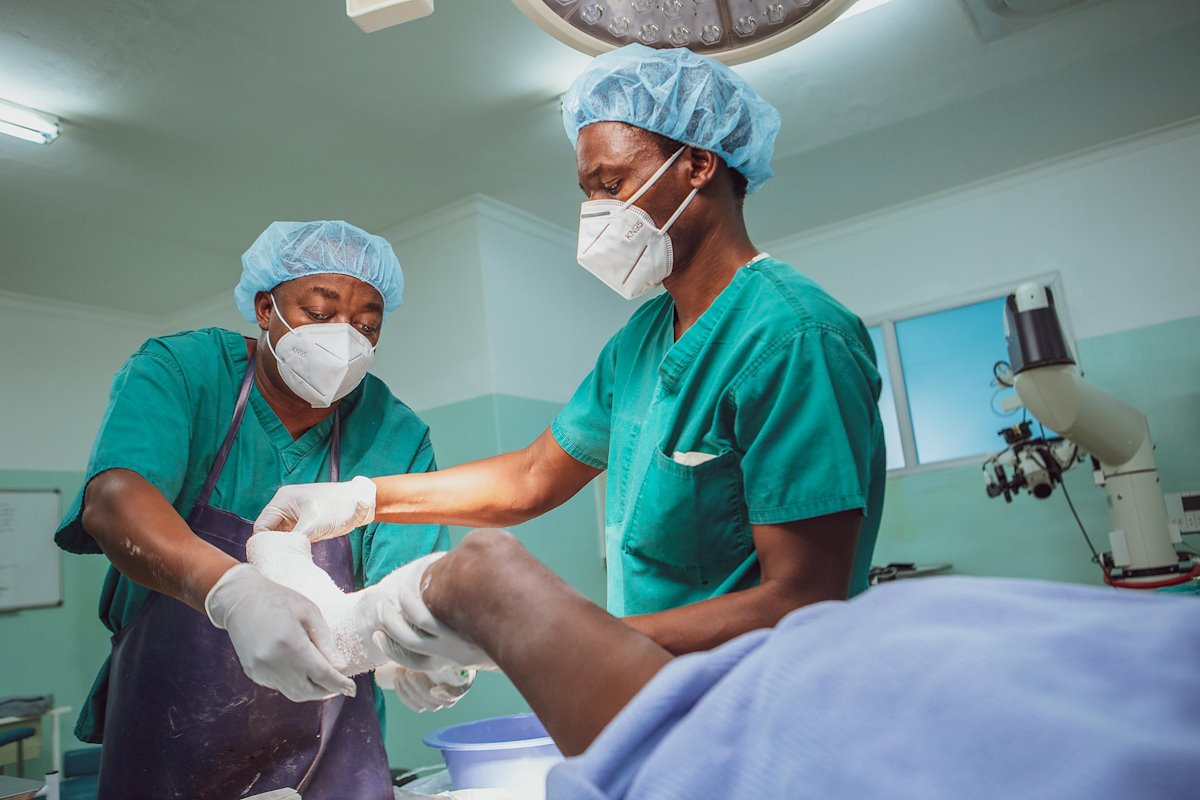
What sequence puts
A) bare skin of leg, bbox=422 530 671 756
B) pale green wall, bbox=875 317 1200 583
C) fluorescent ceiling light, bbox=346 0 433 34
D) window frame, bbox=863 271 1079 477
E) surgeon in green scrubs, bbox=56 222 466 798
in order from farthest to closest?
window frame, bbox=863 271 1079 477
pale green wall, bbox=875 317 1200 583
fluorescent ceiling light, bbox=346 0 433 34
surgeon in green scrubs, bbox=56 222 466 798
bare skin of leg, bbox=422 530 671 756

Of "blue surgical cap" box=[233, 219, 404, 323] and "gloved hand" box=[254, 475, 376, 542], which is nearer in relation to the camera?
"gloved hand" box=[254, 475, 376, 542]

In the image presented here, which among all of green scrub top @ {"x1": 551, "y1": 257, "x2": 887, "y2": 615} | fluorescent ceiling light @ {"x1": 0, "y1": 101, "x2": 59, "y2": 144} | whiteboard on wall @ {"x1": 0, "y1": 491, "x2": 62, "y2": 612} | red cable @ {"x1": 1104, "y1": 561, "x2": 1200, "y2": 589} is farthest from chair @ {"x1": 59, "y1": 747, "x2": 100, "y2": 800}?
red cable @ {"x1": 1104, "y1": 561, "x2": 1200, "y2": 589}

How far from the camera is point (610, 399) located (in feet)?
4.73

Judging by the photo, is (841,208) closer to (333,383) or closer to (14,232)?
(333,383)

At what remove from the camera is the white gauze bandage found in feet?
3.12

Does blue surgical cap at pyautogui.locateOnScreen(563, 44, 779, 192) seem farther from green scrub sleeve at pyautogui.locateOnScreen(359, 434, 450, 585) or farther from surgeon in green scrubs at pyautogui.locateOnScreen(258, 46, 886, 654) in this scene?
green scrub sleeve at pyautogui.locateOnScreen(359, 434, 450, 585)

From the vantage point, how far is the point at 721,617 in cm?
93

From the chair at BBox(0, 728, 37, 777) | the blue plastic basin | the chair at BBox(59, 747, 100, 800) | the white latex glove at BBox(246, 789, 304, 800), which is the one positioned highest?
the white latex glove at BBox(246, 789, 304, 800)

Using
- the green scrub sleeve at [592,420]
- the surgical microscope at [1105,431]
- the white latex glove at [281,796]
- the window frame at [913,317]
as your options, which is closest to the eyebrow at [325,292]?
the green scrub sleeve at [592,420]

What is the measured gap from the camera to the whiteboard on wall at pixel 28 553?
4.22 meters

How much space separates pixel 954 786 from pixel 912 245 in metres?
4.41

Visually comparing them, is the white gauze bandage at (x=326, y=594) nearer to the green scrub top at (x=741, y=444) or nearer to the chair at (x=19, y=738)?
the green scrub top at (x=741, y=444)

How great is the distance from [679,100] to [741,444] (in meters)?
0.58

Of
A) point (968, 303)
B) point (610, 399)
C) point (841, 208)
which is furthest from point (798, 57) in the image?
point (610, 399)
